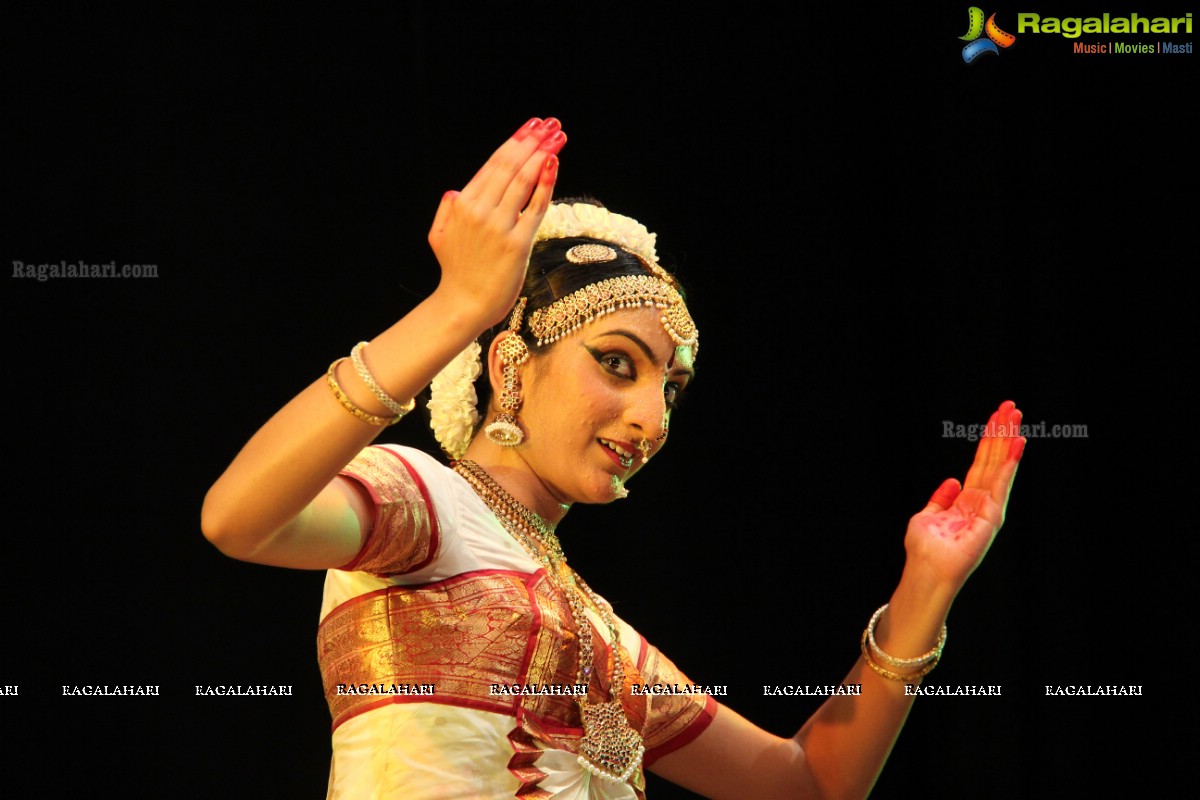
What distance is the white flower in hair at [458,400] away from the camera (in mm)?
1973

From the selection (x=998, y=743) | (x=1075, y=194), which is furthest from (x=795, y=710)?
(x=1075, y=194)

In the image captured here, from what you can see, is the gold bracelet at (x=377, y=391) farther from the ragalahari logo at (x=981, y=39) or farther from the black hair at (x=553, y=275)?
the ragalahari logo at (x=981, y=39)

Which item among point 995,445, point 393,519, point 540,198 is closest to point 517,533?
point 393,519

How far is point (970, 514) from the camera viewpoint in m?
2.01

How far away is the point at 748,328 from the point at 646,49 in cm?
61

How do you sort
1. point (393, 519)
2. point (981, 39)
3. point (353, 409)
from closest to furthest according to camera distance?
1. point (353, 409)
2. point (393, 519)
3. point (981, 39)

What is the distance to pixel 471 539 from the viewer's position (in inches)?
66.2

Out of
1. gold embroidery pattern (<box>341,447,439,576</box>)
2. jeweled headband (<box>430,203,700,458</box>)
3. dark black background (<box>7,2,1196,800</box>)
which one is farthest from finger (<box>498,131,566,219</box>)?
dark black background (<box>7,2,1196,800</box>)

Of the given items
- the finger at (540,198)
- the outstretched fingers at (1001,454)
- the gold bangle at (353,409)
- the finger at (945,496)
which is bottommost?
the finger at (945,496)

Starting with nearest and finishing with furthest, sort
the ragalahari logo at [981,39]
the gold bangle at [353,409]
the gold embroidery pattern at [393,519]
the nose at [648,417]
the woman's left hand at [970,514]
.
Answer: the gold bangle at [353,409] < the gold embroidery pattern at [393,519] < the nose at [648,417] < the woman's left hand at [970,514] < the ragalahari logo at [981,39]

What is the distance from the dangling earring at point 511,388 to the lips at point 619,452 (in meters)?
0.12

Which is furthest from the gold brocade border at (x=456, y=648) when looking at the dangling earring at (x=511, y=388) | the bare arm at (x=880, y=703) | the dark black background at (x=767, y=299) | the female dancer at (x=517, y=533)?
the dark black background at (x=767, y=299)

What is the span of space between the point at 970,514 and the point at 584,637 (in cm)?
64

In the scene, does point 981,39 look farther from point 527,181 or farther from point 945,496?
point 527,181
